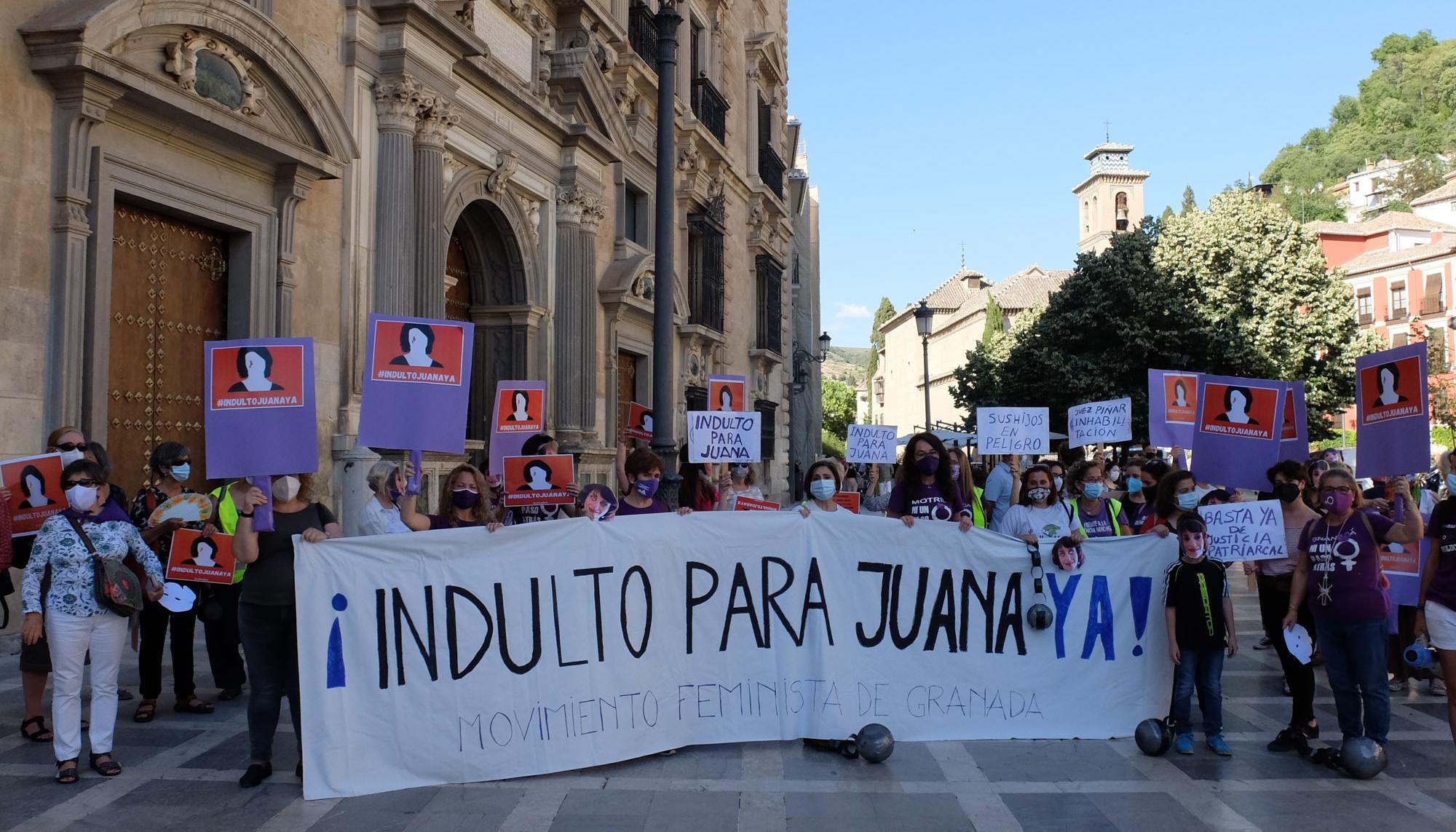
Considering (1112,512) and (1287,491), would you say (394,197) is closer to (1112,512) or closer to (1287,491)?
(1112,512)

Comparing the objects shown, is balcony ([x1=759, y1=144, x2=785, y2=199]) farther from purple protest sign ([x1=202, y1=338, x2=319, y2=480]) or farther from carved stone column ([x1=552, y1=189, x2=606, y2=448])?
purple protest sign ([x1=202, y1=338, x2=319, y2=480])

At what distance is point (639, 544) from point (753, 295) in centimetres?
2090

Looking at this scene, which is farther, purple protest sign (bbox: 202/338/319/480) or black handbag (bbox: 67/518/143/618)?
purple protest sign (bbox: 202/338/319/480)

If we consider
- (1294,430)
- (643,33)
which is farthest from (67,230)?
(643,33)

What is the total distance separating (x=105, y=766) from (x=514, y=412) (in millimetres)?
5313

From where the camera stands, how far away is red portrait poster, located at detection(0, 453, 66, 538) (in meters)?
6.87

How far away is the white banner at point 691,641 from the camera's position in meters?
5.87

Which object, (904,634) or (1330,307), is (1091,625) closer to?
(904,634)

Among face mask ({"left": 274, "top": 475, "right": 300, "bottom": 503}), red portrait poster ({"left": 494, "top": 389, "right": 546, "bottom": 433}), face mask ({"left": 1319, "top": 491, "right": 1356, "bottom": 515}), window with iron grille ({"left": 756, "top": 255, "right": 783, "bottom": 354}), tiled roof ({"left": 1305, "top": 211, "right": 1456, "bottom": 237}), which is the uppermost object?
tiled roof ({"left": 1305, "top": 211, "right": 1456, "bottom": 237})

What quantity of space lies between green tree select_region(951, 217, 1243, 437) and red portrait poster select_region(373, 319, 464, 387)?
28.4 metres

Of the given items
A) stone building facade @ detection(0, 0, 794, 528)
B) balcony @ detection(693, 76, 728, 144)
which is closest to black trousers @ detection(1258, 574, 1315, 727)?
stone building facade @ detection(0, 0, 794, 528)

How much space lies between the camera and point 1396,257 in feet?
207

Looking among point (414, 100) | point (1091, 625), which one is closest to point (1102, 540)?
point (1091, 625)

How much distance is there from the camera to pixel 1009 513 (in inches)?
305
